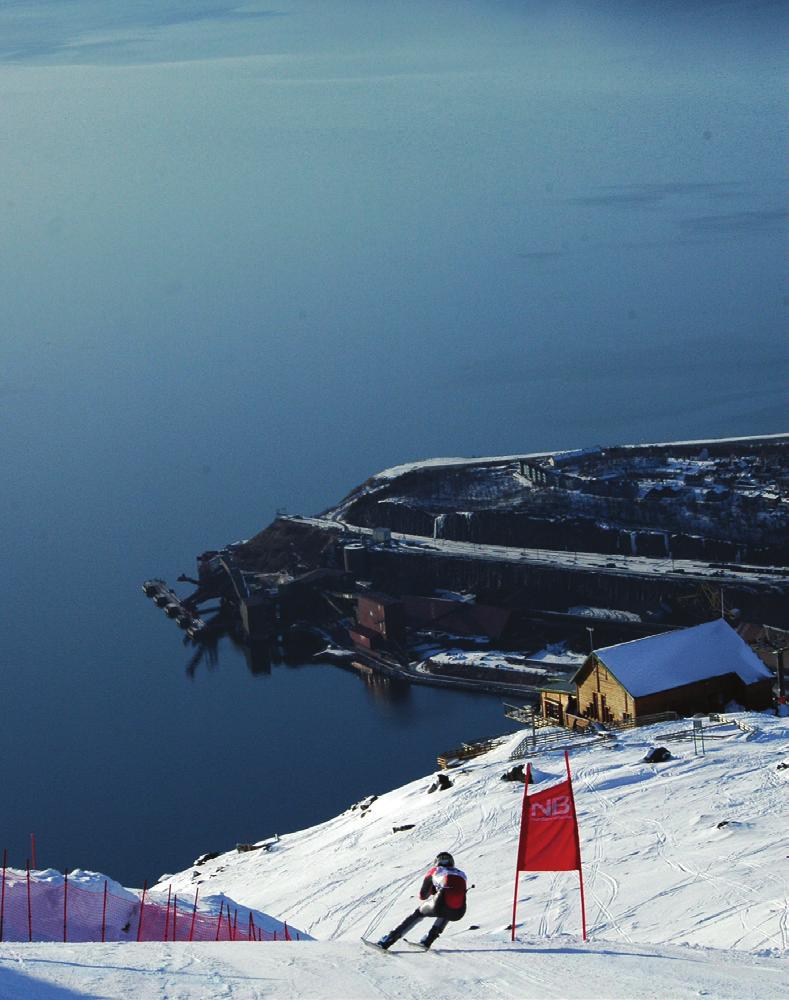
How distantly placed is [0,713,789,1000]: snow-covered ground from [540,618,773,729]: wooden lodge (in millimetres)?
1949

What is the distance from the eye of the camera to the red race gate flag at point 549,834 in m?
9.62

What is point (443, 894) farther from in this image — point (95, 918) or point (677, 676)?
point (677, 676)

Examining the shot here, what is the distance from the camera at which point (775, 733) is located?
19.8 meters

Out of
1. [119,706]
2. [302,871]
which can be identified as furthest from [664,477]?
[302,871]

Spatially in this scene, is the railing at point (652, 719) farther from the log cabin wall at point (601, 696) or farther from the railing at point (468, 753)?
the railing at point (468, 753)

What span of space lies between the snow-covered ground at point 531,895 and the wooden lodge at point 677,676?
1949 mm

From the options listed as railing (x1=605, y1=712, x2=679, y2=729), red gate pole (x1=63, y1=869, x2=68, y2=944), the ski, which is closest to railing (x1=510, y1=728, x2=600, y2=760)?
railing (x1=605, y1=712, x2=679, y2=729)

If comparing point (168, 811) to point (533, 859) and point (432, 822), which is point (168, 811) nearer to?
point (432, 822)

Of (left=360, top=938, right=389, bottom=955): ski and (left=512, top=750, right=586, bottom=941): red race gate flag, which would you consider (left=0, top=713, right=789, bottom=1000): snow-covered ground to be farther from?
(left=512, top=750, right=586, bottom=941): red race gate flag

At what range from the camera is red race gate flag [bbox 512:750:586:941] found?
31.6ft

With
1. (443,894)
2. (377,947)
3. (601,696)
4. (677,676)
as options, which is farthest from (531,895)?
(601,696)

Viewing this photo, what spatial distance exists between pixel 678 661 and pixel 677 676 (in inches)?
13.6

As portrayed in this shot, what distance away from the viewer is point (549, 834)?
31.9 feet

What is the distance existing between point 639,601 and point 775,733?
88.7 ft
